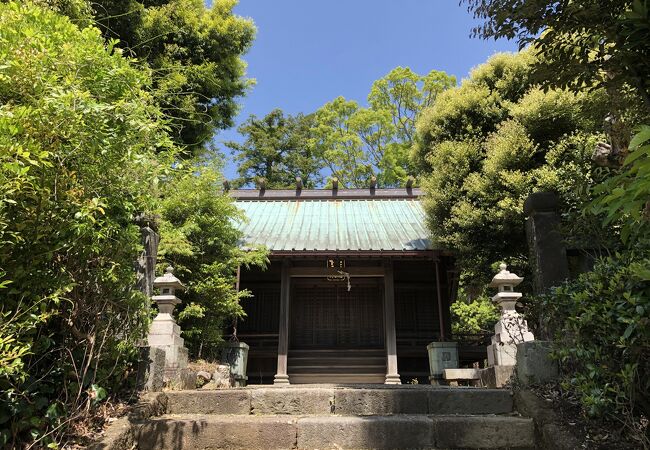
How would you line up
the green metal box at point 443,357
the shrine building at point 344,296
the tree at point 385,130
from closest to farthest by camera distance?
the green metal box at point 443,357 → the shrine building at point 344,296 → the tree at point 385,130

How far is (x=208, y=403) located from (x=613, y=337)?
135 inches

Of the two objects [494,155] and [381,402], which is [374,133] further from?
[381,402]

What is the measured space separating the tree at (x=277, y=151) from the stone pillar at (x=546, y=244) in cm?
→ 2084

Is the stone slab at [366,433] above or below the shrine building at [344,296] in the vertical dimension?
below

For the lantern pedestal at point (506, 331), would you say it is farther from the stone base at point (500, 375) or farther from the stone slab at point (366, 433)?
the stone slab at point (366, 433)

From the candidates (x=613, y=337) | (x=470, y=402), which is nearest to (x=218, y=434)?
(x=470, y=402)

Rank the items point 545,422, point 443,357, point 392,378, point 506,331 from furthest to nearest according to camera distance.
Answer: point 392,378 → point 443,357 → point 506,331 → point 545,422

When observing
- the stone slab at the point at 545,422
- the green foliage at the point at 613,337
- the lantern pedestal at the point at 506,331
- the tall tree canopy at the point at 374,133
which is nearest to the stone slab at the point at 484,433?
the stone slab at the point at 545,422

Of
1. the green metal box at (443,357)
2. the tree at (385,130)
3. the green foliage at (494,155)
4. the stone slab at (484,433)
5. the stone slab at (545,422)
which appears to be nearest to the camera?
the stone slab at (545,422)

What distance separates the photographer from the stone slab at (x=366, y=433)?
3.41 m

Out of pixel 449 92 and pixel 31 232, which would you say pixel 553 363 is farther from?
pixel 449 92

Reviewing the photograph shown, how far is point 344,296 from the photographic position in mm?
12320

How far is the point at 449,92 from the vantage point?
10961 mm

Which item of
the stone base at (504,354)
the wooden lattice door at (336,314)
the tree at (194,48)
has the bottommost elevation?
the stone base at (504,354)
